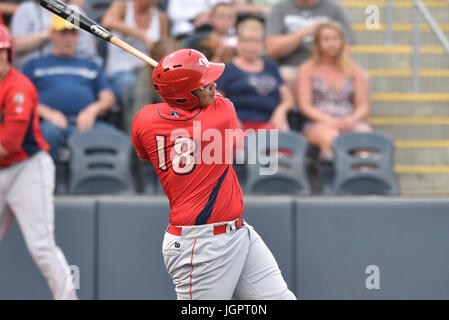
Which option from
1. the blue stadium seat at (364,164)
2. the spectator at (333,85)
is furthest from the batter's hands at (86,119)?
the blue stadium seat at (364,164)

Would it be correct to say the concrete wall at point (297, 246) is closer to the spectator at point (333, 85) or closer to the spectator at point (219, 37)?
the spectator at point (333, 85)

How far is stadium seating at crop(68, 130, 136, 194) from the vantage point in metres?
5.96

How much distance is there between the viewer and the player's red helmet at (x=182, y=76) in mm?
3568

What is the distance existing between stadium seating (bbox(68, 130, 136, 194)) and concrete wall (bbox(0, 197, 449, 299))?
26 cm

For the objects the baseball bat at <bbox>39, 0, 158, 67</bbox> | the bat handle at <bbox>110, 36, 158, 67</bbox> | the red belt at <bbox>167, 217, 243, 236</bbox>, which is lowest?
the red belt at <bbox>167, 217, 243, 236</bbox>

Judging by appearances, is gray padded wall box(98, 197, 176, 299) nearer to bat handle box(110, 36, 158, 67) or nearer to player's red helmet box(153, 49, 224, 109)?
bat handle box(110, 36, 158, 67)

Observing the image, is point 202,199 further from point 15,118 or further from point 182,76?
point 15,118

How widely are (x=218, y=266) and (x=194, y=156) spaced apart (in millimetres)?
539

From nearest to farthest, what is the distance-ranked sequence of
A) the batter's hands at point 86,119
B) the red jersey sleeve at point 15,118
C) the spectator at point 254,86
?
the red jersey sleeve at point 15,118 < the batter's hands at point 86,119 < the spectator at point 254,86

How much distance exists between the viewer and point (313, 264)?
18.6 feet

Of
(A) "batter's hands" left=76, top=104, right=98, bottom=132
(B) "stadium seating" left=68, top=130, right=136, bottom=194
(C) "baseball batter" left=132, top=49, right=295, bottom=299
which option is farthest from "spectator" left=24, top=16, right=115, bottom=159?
(C) "baseball batter" left=132, top=49, right=295, bottom=299

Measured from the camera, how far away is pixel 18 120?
16.6ft

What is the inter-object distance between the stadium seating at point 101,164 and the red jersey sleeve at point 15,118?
0.89m

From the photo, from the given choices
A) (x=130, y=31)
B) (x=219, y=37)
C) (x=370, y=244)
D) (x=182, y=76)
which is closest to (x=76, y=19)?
(x=182, y=76)
